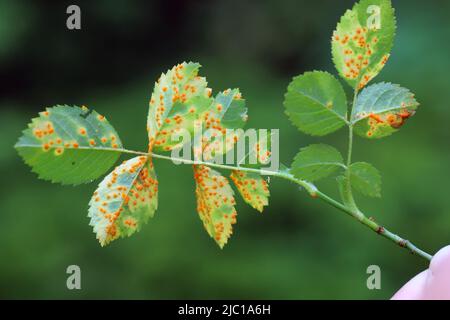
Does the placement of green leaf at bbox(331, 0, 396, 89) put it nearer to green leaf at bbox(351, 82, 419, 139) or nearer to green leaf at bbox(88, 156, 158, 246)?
Result: green leaf at bbox(351, 82, 419, 139)

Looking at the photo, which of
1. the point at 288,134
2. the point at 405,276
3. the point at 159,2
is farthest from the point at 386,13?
the point at 159,2

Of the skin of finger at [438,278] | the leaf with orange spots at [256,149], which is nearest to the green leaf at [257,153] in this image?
the leaf with orange spots at [256,149]

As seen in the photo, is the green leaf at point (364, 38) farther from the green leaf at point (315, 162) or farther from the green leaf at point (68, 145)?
the green leaf at point (68, 145)

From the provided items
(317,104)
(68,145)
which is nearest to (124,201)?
(68,145)

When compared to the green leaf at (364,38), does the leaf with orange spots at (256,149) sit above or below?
below

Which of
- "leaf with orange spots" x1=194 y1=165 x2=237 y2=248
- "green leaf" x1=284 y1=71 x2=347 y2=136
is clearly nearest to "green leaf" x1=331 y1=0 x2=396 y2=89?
"green leaf" x1=284 y1=71 x2=347 y2=136
